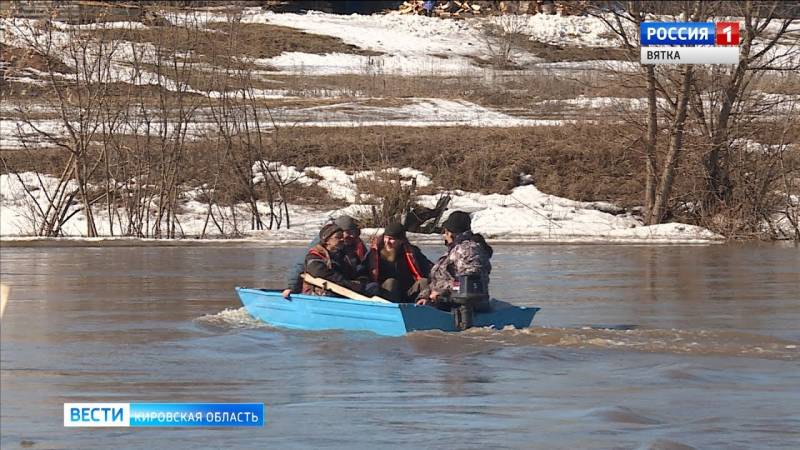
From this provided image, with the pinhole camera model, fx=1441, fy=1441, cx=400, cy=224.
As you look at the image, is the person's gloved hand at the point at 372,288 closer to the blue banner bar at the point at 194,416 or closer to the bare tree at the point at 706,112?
the blue banner bar at the point at 194,416

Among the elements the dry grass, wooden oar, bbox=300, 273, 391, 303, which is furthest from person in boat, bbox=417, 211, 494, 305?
the dry grass

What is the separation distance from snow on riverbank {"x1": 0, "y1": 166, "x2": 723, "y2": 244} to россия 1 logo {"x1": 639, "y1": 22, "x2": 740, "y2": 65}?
3314mm

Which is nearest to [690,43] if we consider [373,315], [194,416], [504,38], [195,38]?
[195,38]

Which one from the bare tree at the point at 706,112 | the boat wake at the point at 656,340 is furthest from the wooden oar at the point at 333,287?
the bare tree at the point at 706,112

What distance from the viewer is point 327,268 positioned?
16000 mm

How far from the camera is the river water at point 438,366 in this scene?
10.1m

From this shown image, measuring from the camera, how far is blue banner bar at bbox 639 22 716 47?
27.1 meters

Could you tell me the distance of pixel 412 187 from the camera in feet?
94.6

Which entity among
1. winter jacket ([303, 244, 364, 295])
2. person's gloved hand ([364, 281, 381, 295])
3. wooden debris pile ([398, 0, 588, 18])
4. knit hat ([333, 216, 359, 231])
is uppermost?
wooden debris pile ([398, 0, 588, 18])

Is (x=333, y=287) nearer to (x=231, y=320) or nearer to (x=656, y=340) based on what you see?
(x=231, y=320)

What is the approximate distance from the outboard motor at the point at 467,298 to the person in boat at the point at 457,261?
0.20ft

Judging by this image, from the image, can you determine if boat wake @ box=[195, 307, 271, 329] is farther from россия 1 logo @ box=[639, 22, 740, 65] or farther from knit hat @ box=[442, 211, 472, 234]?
россия 1 logo @ box=[639, 22, 740, 65]

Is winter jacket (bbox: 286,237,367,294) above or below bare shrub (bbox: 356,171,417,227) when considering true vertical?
above

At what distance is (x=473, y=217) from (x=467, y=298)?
1488 centimetres
